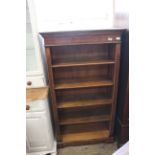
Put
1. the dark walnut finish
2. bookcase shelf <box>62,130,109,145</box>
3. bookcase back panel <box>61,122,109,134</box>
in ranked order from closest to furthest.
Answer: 1. the dark walnut finish
2. bookcase shelf <box>62,130,109,145</box>
3. bookcase back panel <box>61,122,109,134</box>

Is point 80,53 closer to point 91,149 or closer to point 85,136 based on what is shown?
point 85,136

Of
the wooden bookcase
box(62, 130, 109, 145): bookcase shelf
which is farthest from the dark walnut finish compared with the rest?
box(62, 130, 109, 145): bookcase shelf

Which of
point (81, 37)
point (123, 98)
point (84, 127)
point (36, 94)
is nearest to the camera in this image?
point (81, 37)

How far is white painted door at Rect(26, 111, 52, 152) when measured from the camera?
5.09 ft

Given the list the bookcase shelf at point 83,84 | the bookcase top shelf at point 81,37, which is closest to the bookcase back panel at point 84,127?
the bookcase shelf at point 83,84

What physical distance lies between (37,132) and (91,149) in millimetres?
699

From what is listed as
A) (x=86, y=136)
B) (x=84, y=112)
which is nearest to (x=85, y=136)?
(x=86, y=136)

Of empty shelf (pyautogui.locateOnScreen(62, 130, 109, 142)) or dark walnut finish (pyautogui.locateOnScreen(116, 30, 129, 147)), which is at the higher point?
dark walnut finish (pyautogui.locateOnScreen(116, 30, 129, 147))

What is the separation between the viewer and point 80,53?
5.79 ft

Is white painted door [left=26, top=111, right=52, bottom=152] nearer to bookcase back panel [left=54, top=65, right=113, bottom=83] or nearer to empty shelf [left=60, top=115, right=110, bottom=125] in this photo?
empty shelf [left=60, top=115, right=110, bottom=125]

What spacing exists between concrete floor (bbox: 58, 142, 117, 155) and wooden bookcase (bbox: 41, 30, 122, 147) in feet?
0.19

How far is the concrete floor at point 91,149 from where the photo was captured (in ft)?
5.89

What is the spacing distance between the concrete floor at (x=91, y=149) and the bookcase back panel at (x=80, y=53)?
1.07 metres
